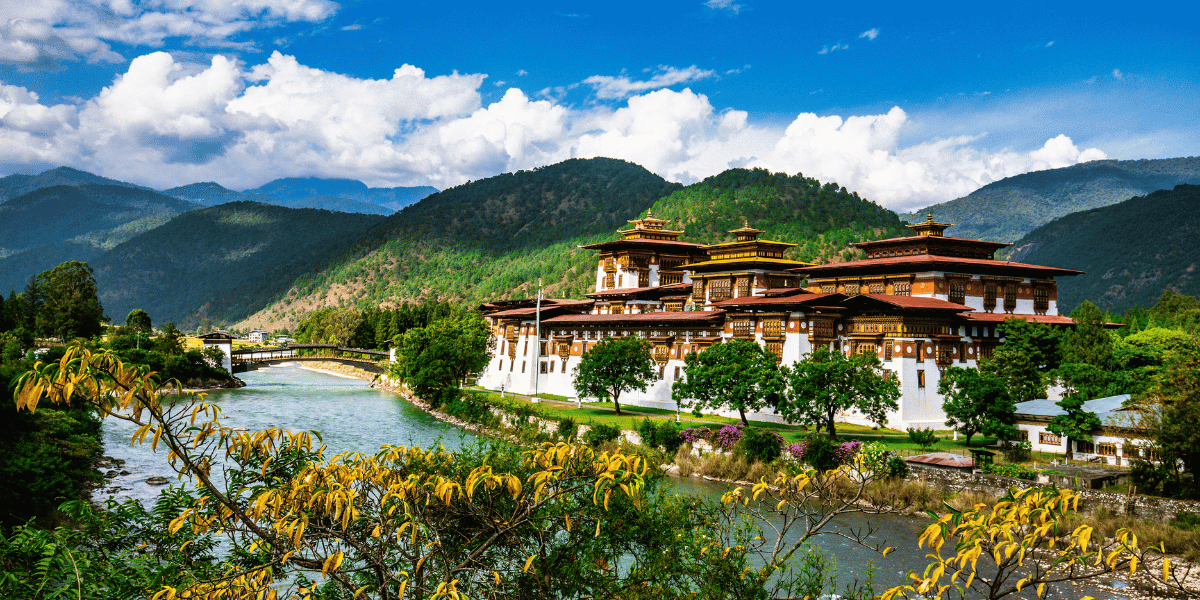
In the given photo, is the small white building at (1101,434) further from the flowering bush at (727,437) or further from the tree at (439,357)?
the tree at (439,357)

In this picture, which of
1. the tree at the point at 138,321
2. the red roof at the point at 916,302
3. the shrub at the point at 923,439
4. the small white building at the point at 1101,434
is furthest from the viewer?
the tree at the point at 138,321

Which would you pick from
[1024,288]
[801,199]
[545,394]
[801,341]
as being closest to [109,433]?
[545,394]

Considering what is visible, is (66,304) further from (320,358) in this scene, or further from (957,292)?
(957,292)

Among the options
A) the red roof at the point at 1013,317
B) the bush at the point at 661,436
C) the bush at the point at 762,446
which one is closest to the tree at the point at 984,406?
the bush at the point at 762,446

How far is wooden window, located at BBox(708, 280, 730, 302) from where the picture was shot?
7281 cm

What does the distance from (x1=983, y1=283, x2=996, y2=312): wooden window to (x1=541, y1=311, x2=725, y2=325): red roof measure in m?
18.4

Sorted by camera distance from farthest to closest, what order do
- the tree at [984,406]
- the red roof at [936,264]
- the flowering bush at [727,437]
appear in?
the red roof at [936,264]
the flowering bush at [727,437]
the tree at [984,406]

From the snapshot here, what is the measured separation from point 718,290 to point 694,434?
24340 millimetres

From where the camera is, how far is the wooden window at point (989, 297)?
61.5 meters

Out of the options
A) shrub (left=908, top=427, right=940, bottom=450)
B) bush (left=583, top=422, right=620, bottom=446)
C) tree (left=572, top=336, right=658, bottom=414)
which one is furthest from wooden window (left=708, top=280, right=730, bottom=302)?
shrub (left=908, top=427, right=940, bottom=450)

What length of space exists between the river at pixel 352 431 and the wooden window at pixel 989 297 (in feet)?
90.5

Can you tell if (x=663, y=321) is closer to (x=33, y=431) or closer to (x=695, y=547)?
(x=33, y=431)

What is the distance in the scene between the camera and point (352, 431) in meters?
59.9

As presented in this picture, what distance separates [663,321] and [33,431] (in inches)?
1747
